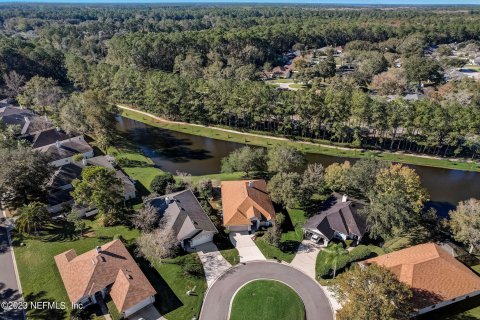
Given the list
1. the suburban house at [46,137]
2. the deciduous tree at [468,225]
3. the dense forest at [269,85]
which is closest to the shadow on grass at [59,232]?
the suburban house at [46,137]

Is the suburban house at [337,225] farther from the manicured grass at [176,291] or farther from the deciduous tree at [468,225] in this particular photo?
the manicured grass at [176,291]

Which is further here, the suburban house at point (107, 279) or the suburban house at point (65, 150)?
the suburban house at point (65, 150)

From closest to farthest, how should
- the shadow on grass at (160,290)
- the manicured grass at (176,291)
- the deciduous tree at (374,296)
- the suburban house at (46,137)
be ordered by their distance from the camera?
the deciduous tree at (374,296), the manicured grass at (176,291), the shadow on grass at (160,290), the suburban house at (46,137)

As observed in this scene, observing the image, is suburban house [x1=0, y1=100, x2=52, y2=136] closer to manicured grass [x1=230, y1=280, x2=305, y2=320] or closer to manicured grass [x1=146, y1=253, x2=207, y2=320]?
manicured grass [x1=146, y1=253, x2=207, y2=320]

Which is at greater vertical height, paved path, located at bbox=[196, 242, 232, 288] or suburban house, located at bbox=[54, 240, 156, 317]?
suburban house, located at bbox=[54, 240, 156, 317]

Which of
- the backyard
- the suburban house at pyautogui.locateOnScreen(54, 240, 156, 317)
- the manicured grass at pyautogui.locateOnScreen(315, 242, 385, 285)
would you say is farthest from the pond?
the suburban house at pyautogui.locateOnScreen(54, 240, 156, 317)
